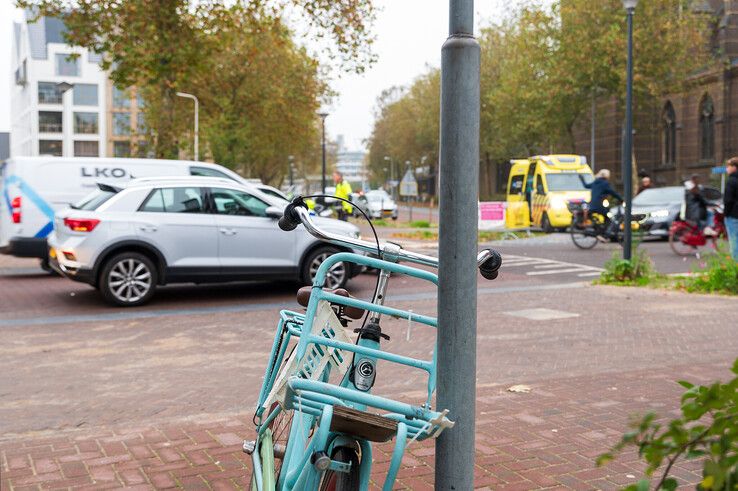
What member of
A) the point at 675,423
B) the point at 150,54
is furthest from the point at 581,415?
the point at 150,54

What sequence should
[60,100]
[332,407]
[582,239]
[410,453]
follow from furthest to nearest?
[60,100] → [582,239] → [410,453] → [332,407]

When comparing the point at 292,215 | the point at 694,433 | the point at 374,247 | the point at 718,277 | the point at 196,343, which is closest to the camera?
the point at 694,433

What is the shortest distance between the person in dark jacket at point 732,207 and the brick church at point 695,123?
3114 centimetres

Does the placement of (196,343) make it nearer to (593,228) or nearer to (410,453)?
(410,453)

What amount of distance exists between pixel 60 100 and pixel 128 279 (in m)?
87.9

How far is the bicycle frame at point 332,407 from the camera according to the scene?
2.55m

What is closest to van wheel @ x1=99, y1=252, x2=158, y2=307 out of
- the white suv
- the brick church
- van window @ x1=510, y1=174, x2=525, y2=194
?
the white suv

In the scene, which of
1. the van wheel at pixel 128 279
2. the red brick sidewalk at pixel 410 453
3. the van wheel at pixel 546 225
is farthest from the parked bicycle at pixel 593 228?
the red brick sidewalk at pixel 410 453

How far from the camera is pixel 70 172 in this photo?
14500mm

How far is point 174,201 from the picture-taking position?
1138 cm

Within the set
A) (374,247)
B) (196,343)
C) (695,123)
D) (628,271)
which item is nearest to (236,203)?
(196,343)

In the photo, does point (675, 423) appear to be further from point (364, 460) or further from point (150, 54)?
point (150, 54)

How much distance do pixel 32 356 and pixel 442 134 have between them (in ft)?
19.1

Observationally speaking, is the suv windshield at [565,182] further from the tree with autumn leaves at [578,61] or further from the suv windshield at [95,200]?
the suv windshield at [95,200]
